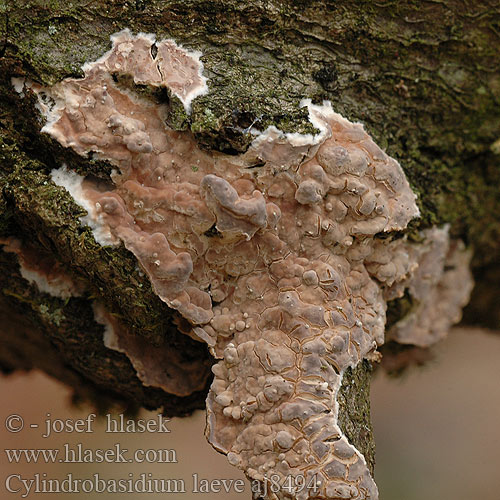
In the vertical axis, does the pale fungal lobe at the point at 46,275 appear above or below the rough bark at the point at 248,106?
below

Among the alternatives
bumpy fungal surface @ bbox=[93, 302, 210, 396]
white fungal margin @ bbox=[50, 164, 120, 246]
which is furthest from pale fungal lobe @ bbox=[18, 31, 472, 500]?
bumpy fungal surface @ bbox=[93, 302, 210, 396]

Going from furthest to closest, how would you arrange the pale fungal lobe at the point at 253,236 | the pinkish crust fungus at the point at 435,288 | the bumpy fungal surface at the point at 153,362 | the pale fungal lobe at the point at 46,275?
the pinkish crust fungus at the point at 435,288 < the bumpy fungal surface at the point at 153,362 < the pale fungal lobe at the point at 46,275 < the pale fungal lobe at the point at 253,236

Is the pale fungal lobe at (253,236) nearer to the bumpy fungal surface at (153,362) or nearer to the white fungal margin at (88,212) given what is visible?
the white fungal margin at (88,212)

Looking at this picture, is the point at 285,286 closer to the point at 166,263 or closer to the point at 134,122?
the point at 166,263

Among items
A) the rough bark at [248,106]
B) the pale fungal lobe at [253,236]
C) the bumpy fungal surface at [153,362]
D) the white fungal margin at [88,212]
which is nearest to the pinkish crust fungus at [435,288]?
the rough bark at [248,106]

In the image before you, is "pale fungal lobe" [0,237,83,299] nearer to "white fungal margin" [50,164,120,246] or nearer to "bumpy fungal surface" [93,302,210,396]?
"bumpy fungal surface" [93,302,210,396]

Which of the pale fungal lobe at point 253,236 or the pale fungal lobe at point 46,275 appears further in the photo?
the pale fungal lobe at point 46,275

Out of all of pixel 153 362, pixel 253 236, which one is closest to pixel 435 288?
pixel 253 236
